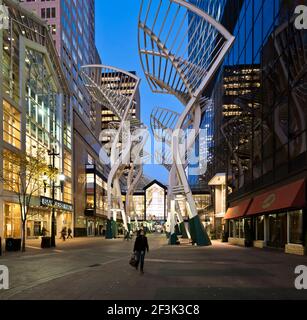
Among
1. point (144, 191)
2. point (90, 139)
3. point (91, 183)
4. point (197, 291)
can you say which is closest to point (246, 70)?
point (197, 291)

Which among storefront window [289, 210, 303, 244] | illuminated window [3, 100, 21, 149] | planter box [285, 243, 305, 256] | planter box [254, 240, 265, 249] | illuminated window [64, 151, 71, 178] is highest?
illuminated window [3, 100, 21, 149]

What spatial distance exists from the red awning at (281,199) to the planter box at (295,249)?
215cm

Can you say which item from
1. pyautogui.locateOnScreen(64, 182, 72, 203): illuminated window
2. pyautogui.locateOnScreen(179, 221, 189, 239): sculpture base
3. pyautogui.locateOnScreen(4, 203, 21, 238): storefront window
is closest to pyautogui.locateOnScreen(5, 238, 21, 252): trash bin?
pyautogui.locateOnScreen(4, 203, 21, 238): storefront window

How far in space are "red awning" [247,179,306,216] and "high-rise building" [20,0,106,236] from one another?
47.0m

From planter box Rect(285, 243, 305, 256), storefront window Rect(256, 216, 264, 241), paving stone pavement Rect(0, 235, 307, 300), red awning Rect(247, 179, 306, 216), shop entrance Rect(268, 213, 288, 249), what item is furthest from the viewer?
storefront window Rect(256, 216, 264, 241)

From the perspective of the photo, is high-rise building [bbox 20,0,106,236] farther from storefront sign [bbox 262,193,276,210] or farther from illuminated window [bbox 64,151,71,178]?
storefront sign [bbox 262,193,276,210]

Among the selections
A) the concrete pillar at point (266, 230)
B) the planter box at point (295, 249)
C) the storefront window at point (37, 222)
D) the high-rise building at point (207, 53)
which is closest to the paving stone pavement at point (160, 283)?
the planter box at point (295, 249)

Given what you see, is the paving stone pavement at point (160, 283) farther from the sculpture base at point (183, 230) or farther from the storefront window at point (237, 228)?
the sculpture base at point (183, 230)

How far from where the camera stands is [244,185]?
39.4 meters

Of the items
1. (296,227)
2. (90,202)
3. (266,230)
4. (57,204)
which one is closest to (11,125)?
(57,204)

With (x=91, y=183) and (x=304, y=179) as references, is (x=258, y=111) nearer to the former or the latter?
(x=304, y=179)

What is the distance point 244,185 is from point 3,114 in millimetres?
23143

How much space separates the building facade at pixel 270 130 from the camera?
24141mm

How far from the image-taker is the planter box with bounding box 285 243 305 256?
23.0m
